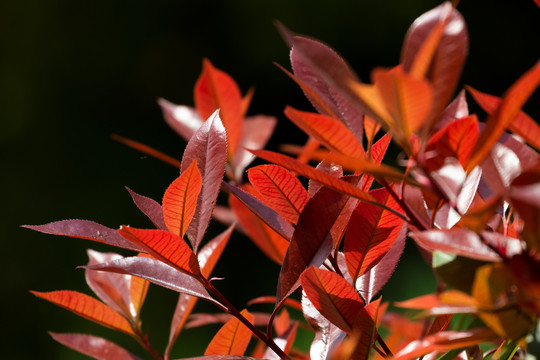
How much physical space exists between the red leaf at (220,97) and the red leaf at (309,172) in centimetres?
35

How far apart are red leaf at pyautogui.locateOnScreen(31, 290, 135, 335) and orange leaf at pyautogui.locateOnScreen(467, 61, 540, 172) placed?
12.1 inches

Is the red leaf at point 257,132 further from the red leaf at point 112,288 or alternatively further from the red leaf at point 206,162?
the red leaf at point 206,162

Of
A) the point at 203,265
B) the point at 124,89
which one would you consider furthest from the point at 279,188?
the point at 124,89

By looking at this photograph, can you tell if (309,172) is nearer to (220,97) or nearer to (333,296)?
(333,296)

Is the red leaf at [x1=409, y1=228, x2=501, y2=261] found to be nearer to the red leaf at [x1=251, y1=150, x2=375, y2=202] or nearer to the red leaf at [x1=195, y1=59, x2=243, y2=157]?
the red leaf at [x1=251, y1=150, x2=375, y2=202]

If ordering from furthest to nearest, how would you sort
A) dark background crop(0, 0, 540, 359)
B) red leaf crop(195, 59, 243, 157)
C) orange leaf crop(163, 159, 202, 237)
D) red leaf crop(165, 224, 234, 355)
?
dark background crop(0, 0, 540, 359)
red leaf crop(195, 59, 243, 157)
red leaf crop(165, 224, 234, 355)
orange leaf crop(163, 159, 202, 237)

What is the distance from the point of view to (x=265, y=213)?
375mm

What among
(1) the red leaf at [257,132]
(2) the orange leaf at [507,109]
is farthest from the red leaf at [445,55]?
(1) the red leaf at [257,132]

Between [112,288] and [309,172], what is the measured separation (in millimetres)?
285

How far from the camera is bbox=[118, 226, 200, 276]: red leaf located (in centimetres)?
33

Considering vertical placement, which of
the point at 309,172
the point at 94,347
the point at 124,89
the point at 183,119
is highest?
the point at 309,172

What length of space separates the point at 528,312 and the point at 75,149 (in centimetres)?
292

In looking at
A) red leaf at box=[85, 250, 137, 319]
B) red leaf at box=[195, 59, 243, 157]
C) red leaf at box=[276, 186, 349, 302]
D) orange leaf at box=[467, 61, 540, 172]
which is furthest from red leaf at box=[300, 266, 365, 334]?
red leaf at box=[195, 59, 243, 157]

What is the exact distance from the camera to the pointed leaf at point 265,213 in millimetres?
365
